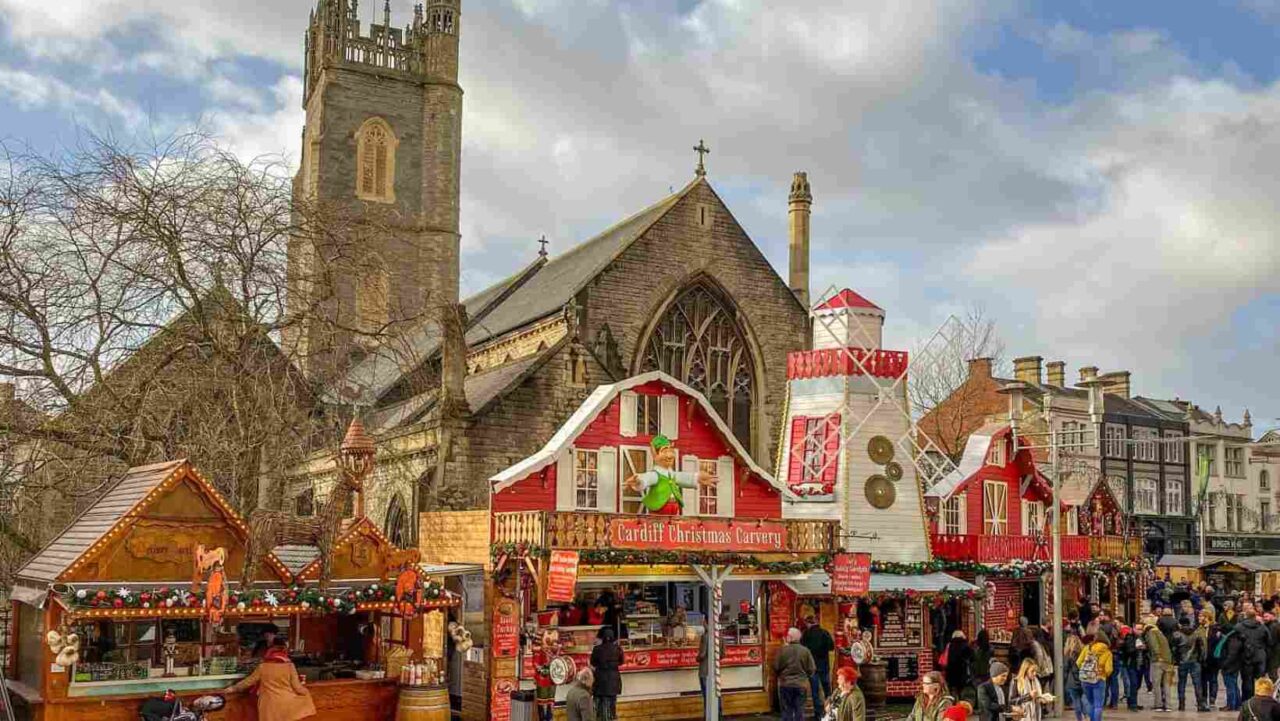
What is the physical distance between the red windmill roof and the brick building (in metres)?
6.00

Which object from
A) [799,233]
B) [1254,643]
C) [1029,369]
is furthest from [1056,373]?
[1254,643]

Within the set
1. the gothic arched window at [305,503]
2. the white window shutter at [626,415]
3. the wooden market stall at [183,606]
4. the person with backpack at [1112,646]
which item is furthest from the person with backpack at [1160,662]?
the gothic arched window at [305,503]

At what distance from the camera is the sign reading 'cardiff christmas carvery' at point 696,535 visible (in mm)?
19953

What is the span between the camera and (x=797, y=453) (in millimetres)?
26766

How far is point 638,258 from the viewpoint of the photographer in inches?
1371

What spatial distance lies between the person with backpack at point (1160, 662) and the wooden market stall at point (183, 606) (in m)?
12.4

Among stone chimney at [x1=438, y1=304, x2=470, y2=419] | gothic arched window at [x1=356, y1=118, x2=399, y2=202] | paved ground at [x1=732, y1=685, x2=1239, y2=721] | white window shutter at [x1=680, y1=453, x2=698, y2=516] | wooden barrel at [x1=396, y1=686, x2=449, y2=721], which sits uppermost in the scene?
gothic arched window at [x1=356, y1=118, x2=399, y2=202]

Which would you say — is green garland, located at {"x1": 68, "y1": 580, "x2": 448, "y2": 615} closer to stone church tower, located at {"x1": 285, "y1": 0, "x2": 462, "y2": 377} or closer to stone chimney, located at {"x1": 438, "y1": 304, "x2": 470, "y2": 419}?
stone chimney, located at {"x1": 438, "y1": 304, "x2": 470, "y2": 419}

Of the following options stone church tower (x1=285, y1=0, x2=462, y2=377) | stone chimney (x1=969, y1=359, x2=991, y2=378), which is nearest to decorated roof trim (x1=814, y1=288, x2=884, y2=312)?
stone church tower (x1=285, y1=0, x2=462, y2=377)

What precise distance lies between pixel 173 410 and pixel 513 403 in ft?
35.1

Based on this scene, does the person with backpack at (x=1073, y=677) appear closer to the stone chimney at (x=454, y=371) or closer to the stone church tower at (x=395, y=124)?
the stone chimney at (x=454, y=371)

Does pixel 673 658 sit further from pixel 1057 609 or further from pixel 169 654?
pixel 169 654

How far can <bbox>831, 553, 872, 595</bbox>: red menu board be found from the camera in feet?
72.8

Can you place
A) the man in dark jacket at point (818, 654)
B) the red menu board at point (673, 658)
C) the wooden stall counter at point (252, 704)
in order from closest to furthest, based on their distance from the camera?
1. the wooden stall counter at point (252, 704)
2. the man in dark jacket at point (818, 654)
3. the red menu board at point (673, 658)
